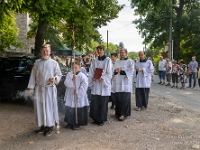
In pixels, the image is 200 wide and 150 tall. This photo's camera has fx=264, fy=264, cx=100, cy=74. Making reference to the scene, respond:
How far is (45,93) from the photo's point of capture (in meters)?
5.51

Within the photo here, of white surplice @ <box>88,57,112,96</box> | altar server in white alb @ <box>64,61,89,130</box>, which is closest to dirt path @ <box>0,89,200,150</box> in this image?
altar server in white alb @ <box>64,61,89,130</box>

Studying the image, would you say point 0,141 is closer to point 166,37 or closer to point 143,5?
point 143,5

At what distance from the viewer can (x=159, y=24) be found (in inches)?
1159

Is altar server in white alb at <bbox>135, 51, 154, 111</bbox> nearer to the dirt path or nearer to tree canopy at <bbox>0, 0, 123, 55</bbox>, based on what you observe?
the dirt path

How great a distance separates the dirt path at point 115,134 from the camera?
16.7ft

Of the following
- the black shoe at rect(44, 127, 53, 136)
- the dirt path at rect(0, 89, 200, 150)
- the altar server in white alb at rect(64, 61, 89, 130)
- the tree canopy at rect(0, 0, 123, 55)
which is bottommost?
the dirt path at rect(0, 89, 200, 150)

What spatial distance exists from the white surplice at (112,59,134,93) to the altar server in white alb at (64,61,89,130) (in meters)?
1.32

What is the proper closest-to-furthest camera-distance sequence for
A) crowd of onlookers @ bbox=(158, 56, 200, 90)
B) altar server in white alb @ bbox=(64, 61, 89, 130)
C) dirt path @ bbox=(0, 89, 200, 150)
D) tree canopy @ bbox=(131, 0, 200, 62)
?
dirt path @ bbox=(0, 89, 200, 150) → altar server in white alb @ bbox=(64, 61, 89, 130) → crowd of onlookers @ bbox=(158, 56, 200, 90) → tree canopy @ bbox=(131, 0, 200, 62)

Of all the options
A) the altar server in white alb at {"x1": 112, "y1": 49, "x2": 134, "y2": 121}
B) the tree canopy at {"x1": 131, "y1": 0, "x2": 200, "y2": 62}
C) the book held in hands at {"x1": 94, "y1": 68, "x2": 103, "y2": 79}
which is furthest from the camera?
the tree canopy at {"x1": 131, "y1": 0, "x2": 200, "y2": 62}

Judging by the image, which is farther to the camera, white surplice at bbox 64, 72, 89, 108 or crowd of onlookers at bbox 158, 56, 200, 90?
crowd of onlookers at bbox 158, 56, 200, 90

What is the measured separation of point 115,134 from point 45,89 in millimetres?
1829

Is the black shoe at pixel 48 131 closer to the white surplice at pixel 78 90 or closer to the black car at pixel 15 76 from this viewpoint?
the white surplice at pixel 78 90

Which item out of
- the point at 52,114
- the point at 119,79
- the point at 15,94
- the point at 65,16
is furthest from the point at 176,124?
the point at 65,16

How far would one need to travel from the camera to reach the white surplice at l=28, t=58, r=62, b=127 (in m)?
5.48
